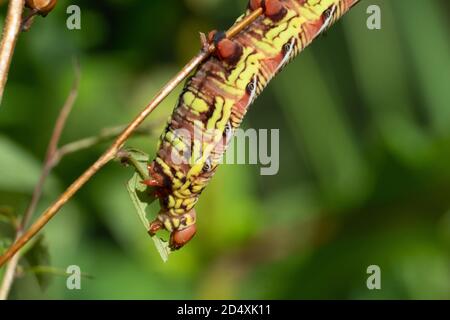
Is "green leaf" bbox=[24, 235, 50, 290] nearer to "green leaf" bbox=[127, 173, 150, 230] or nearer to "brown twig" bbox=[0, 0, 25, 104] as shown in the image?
"green leaf" bbox=[127, 173, 150, 230]

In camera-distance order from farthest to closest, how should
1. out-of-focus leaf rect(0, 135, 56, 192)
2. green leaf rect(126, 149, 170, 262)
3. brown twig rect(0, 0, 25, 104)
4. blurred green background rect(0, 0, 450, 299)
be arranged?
blurred green background rect(0, 0, 450, 299)
out-of-focus leaf rect(0, 135, 56, 192)
green leaf rect(126, 149, 170, 262)
brown twig rect(0, 0, 25, 104)

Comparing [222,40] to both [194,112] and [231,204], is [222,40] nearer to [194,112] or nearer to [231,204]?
[194,112]

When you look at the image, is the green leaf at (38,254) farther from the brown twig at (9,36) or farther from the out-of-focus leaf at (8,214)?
the brown twig at (9,36)

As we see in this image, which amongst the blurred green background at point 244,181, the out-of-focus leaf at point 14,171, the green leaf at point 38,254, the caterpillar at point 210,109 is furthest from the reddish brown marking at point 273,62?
the blurred green background at point 244,181

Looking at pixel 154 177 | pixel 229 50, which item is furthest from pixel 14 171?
pixel 229 50

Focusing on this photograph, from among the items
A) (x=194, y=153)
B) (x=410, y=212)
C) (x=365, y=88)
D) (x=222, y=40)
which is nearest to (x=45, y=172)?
(x=194, y=153)

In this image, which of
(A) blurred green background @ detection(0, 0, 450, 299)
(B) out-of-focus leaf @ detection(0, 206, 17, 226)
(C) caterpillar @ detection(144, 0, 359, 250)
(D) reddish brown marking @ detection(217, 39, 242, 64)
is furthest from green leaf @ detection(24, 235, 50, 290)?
(A) blurred green background @ detection(0, 0, 450, 299)
